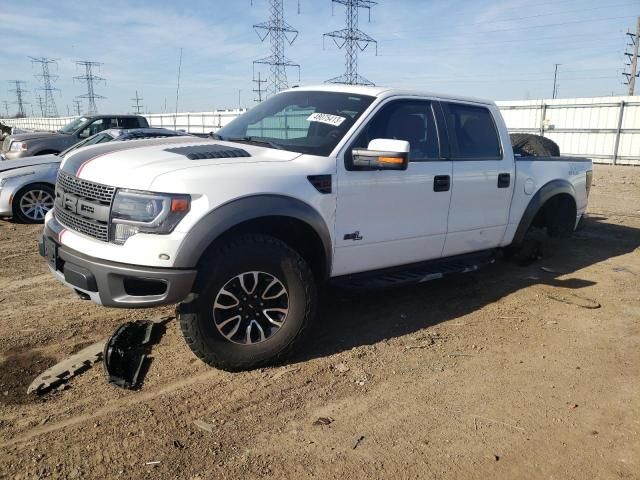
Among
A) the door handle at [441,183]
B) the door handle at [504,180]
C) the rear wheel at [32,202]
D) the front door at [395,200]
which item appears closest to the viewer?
the front door at [395,200]

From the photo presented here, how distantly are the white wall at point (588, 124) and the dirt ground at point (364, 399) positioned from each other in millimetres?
17826

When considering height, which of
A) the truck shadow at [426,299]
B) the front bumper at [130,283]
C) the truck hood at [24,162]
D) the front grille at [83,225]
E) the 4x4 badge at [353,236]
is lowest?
the truck shadow at [426,299]

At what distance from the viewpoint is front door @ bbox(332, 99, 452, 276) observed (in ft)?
12.4

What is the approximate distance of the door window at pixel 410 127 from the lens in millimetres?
3996

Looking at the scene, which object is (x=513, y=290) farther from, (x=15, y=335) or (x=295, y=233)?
(x=15, y=335)

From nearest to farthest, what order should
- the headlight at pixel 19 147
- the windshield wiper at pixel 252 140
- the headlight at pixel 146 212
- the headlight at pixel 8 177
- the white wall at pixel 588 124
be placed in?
the headlight at pixel 146 212
the windshield wiper at pixel 252 140
the headlight at pixel 8 177
the headlight at pixel 19 147
the white wall at pixel 588 124

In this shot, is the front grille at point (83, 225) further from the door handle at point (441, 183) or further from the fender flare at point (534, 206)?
the fender flare at point (534, 206)

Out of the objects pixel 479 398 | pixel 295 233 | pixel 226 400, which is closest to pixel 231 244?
pixel 295 233

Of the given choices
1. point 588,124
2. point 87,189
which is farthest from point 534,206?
point 588,124

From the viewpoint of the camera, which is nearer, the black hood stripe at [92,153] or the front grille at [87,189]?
the front grille at [87,189]

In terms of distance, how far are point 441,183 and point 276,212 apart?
1650 mm

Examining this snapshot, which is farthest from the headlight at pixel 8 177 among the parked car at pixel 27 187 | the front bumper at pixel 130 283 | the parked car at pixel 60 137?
the front bumper at pixel 130 283

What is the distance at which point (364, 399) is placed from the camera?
321 centimetres

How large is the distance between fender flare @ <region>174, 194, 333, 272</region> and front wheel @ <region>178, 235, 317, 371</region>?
0.49ft
